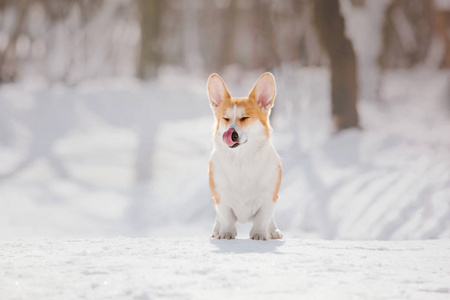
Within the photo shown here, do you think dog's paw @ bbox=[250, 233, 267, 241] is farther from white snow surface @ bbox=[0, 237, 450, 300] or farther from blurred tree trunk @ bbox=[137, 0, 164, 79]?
blurred tree trunk @ bbox=[137, 0, 164, 79]

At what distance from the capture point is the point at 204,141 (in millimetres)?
13648

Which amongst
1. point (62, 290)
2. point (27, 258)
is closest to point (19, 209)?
point (27, 258)

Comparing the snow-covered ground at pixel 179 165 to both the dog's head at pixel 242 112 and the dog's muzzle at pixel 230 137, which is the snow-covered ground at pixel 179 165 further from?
the dog's muzzle at pixel 230 137

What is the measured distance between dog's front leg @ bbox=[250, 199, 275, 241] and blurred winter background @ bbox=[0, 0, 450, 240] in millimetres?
3268

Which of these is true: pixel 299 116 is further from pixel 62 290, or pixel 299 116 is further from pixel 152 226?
pixel 62 290

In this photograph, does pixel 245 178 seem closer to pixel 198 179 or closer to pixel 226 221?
pixel 226 221

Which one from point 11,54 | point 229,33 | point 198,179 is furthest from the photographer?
point 229,33

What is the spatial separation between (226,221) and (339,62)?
277 inches

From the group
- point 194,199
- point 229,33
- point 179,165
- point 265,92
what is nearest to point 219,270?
point 265,92

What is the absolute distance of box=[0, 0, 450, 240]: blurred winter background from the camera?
27.0ft

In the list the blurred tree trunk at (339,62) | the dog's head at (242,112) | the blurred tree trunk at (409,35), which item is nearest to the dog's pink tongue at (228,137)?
the dog's head at (242,112)

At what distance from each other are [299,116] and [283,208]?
5521mm

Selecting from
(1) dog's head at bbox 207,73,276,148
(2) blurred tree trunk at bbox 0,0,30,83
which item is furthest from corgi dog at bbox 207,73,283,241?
(2) blurred tree trunk at bbox 0,0,30,83

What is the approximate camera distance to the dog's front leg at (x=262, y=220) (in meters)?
4.49
